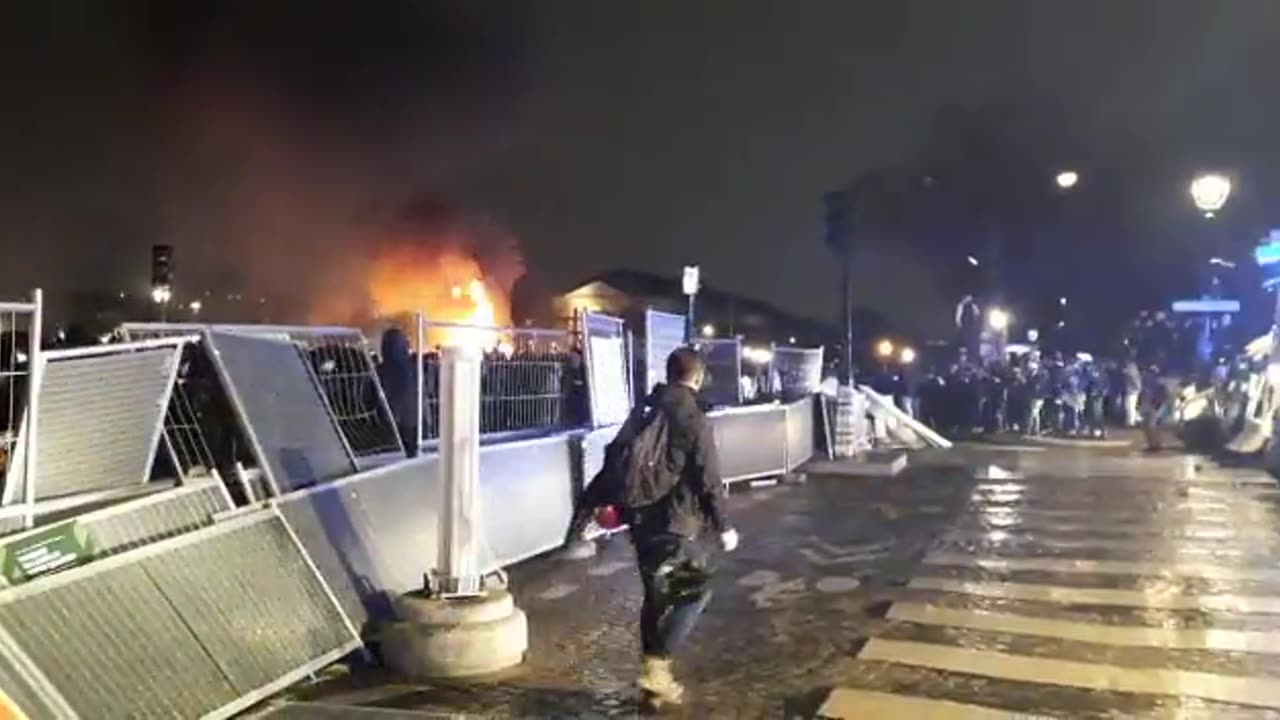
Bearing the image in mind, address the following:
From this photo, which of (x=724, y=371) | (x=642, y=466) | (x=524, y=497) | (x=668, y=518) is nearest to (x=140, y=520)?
(x=642, y=466)

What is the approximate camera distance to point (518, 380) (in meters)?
11.4

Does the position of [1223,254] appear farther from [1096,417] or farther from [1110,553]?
[1110,553]

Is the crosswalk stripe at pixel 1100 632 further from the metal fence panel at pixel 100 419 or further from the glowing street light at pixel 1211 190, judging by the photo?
→ the glowing street light at pixel 1211 190

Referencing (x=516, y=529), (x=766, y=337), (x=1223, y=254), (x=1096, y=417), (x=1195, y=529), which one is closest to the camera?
(x=516, y=529)

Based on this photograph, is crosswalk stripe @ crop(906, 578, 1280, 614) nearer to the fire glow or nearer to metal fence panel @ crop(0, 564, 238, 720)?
metal fence panel @ crop(0, 564, 238, 720)

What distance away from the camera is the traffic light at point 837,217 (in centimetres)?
2064

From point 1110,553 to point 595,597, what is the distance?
5.01 meters

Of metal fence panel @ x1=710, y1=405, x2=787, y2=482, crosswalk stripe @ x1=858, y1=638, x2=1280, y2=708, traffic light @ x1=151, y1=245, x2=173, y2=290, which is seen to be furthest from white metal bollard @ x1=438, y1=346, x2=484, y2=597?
traffic light @ x1=151, y1=245, x2=173, y2=290

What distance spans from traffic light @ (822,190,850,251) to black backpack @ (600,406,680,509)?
14709 mm

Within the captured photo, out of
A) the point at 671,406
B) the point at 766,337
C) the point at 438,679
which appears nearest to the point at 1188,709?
the point at 671,406

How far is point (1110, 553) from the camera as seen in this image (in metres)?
11.3

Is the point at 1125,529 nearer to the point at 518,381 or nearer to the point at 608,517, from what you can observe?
the point at 518,381

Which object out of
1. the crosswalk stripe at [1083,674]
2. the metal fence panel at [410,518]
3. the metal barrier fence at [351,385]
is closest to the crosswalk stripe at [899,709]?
the crosswalk stripe at [1083,674]

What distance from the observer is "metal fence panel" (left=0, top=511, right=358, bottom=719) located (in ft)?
17.4
